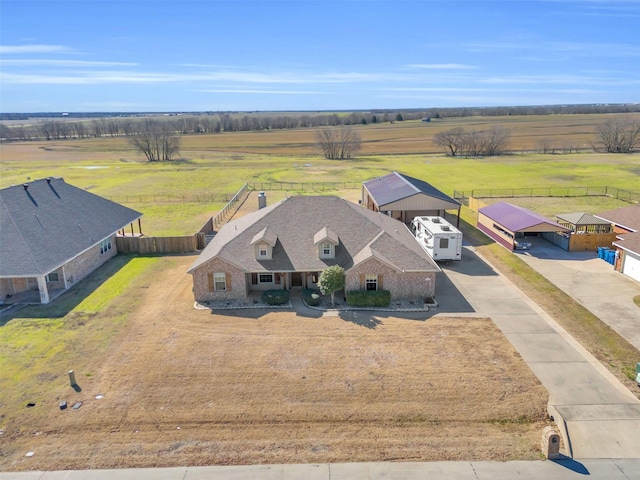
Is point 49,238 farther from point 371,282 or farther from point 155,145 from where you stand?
point 155,145

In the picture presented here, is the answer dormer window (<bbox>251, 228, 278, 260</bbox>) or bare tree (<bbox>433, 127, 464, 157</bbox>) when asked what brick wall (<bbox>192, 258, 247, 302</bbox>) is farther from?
bare tree (<bbox>433, 127, 464, 157</bbox>)

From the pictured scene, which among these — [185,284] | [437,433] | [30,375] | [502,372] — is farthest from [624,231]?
[30,375]

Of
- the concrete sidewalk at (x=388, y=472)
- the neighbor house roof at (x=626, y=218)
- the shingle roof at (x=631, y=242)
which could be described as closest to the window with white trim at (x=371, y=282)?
the concrete sidewalk at (x=388, y=472)

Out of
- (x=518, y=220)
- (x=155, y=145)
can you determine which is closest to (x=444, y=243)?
(x=518, y=220)

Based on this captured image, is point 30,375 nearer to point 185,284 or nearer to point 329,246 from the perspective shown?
point 185,284

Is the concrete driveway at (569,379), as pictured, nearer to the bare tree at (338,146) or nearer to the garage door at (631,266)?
the garage door at (631,266)
